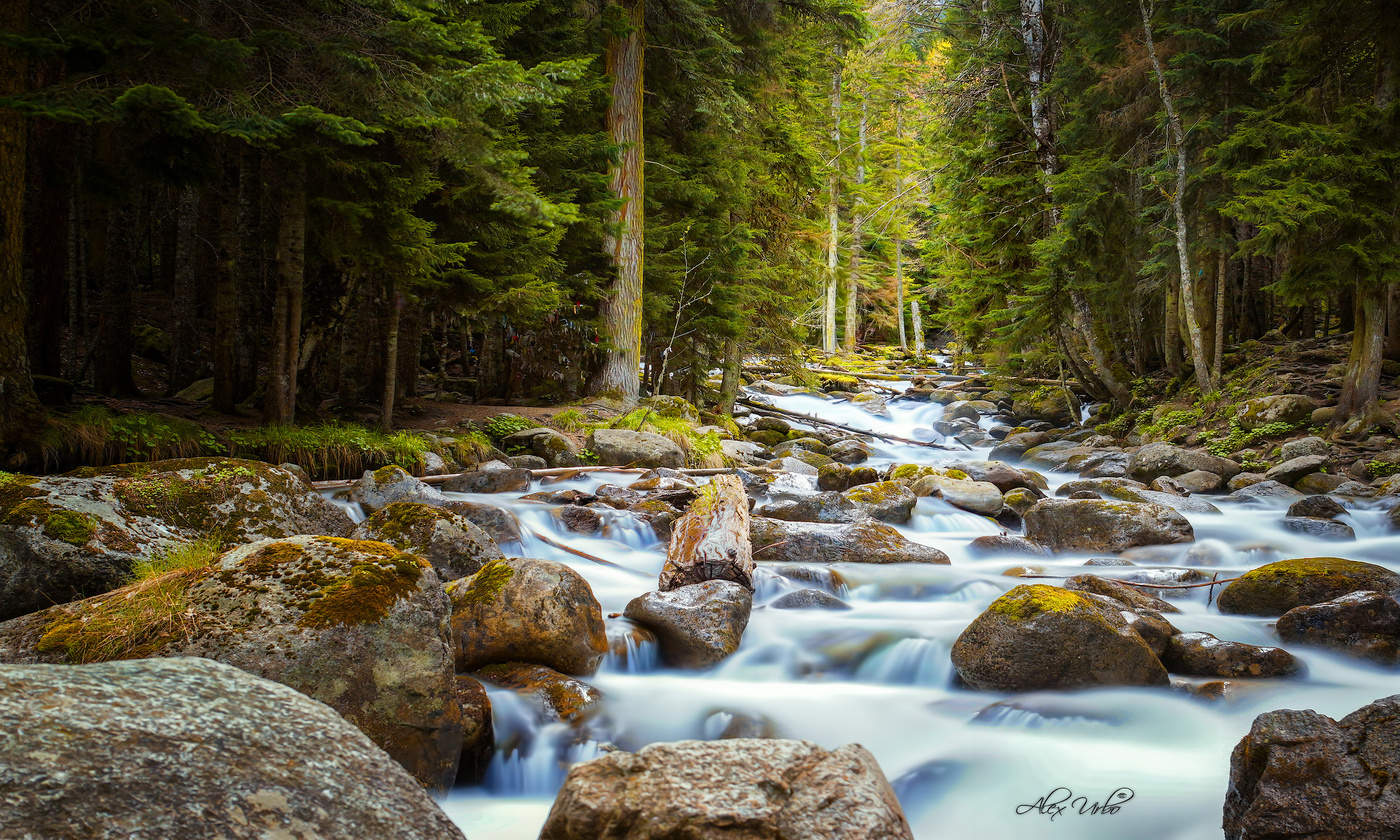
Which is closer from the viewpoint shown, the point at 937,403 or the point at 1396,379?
the point at 1396,379

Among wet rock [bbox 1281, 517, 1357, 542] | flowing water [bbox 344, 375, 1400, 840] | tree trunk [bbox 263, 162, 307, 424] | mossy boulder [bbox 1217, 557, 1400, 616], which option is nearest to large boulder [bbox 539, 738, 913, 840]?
flowing water [bbox 344, 375, 1400, 840]

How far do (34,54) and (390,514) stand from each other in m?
4.79

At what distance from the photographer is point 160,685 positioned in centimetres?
218

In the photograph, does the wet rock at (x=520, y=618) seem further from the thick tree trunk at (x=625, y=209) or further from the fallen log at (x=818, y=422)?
the fallen log at (x=818, y=422)

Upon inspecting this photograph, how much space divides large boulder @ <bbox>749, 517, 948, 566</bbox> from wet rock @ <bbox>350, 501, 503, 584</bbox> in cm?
283

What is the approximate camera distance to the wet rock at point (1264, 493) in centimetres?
1052

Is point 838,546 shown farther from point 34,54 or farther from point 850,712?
point 34,54

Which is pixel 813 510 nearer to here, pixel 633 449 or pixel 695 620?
pixel 633 449

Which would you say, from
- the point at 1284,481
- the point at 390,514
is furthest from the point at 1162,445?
the point at 390,514

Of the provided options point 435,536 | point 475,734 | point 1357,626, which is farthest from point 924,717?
point 435,536

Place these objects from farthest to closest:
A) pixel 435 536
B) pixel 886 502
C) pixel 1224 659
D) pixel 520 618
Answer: pixel 886 502, pixel 435 536, pixel 1224 659, pixel 520 618

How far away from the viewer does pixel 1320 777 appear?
2.86m

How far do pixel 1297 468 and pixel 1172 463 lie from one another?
1594 millimetres
